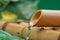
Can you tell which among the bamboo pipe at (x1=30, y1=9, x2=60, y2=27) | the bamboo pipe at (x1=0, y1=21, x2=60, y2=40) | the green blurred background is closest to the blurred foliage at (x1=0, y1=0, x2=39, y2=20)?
the green blurred background

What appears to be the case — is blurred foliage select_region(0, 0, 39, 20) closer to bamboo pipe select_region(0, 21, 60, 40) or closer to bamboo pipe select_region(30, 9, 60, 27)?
bamboo pipe select_region(0, 21, 60, 40)

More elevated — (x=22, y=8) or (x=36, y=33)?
(x=36, y=33)

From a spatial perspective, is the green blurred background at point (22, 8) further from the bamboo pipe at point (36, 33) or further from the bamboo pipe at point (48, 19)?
the bamboo pipe at point (48, 19)

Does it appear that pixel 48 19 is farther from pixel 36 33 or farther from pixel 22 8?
pixel 22 8

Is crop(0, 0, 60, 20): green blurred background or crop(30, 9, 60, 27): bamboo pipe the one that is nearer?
crop(30, 9, 60, 27): bamboo pipe

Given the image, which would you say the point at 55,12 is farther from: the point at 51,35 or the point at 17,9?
the point at 17,9

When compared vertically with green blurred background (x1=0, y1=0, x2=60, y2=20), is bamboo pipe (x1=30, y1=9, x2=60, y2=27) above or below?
above

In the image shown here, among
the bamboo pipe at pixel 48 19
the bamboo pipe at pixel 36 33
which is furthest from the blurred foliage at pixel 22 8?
the bamboo pipe at pixel 48 19

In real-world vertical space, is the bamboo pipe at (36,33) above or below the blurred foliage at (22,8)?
above

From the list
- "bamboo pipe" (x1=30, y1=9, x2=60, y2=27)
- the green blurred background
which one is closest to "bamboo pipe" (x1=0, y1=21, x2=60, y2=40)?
"bamboo pipe" (x1=30, y1=9, x2=60, y2=27)

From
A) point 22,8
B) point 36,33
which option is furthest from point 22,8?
point 36,33

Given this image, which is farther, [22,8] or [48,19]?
[22,8]

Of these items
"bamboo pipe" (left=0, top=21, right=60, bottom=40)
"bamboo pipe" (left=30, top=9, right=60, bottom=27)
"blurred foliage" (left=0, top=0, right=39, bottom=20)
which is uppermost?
"bamboo pipe" (left=30, top=9, right=60, bottom=27)
